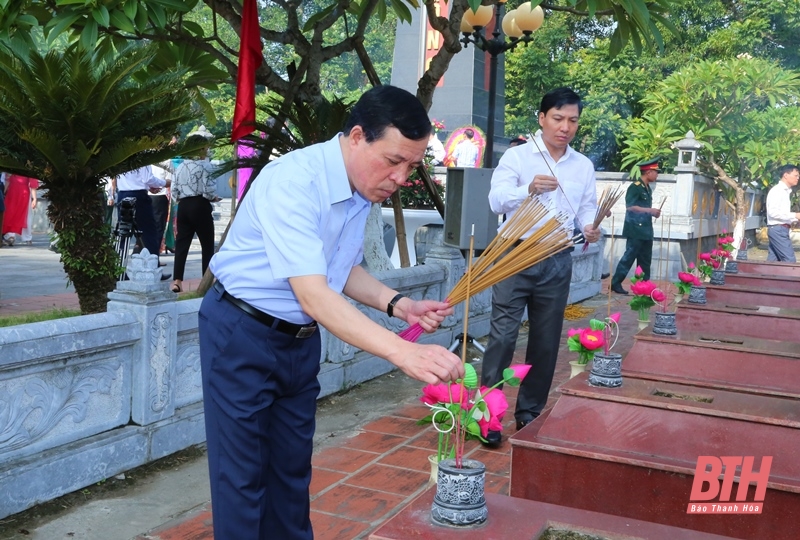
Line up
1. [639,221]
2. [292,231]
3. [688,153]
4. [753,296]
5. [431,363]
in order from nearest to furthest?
[431,363] < [292,231] < [753,296] < [639,221] < [688,153]

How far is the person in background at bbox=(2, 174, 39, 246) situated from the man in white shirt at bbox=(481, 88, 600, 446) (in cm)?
955

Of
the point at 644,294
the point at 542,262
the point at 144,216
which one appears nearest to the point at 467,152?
the point at 144,216

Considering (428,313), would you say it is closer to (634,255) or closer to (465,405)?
(465,405)

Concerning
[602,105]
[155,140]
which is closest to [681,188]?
[602,105]

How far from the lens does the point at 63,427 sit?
3.19 meters

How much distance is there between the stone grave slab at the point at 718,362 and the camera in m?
3.44

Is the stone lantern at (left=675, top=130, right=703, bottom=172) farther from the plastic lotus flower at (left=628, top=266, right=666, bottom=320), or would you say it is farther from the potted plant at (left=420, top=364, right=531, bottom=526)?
the potted plant at (left=420, top=364, right=531, bottom=526)

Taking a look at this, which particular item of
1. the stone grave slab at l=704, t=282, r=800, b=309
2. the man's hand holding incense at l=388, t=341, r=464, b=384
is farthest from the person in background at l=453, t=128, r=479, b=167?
the man's hand holding incense at l=388, t=341, r=464, b=384

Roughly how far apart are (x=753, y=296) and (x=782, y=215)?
13.3ft

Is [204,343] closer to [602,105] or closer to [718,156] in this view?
[718,156]

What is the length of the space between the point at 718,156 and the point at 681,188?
3.47 meters

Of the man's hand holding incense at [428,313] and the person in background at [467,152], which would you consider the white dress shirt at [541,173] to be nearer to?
the man's hand holding incense at [428,313]

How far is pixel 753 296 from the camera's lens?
565cm

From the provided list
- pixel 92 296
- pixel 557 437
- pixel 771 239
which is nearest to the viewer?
pixel 557 437
